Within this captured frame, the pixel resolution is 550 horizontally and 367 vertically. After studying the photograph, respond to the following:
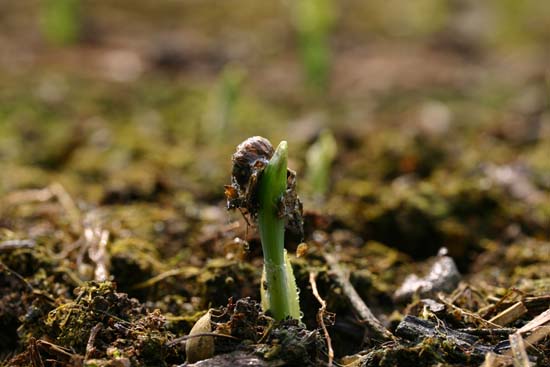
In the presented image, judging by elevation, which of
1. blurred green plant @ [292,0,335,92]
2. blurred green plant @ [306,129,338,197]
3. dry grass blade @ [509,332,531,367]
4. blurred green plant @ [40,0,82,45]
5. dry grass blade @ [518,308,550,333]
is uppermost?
blurred green plant @ [40,0,82,45]

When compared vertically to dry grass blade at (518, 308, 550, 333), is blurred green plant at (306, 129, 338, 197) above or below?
above

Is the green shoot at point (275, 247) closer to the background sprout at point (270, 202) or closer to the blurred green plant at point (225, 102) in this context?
the background sprout at point (270, 202)

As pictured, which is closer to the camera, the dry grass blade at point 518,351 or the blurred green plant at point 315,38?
the dry grass blade at point 518,351

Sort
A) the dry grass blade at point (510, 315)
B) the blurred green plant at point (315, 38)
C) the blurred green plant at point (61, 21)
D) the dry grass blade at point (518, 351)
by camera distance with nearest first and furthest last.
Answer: the dry grass blade at point (518, 351) → the dry grass blade at point (510, 315) → the blurred green plant at point (315, 38) → the blurred green plant at point (61, 21)

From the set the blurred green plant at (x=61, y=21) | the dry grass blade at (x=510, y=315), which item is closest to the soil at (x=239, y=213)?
the dry grass blade at (x=510, y=315)

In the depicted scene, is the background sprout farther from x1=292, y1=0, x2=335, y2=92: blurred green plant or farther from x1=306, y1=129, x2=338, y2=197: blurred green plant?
x1=292, y1=0, x2=335, y2=92: blurred green plant

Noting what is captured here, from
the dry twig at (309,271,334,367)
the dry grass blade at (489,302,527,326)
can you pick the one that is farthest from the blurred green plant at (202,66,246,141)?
the dry grass blade at (489,302,527,326)

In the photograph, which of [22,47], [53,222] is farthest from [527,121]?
[22,47]
